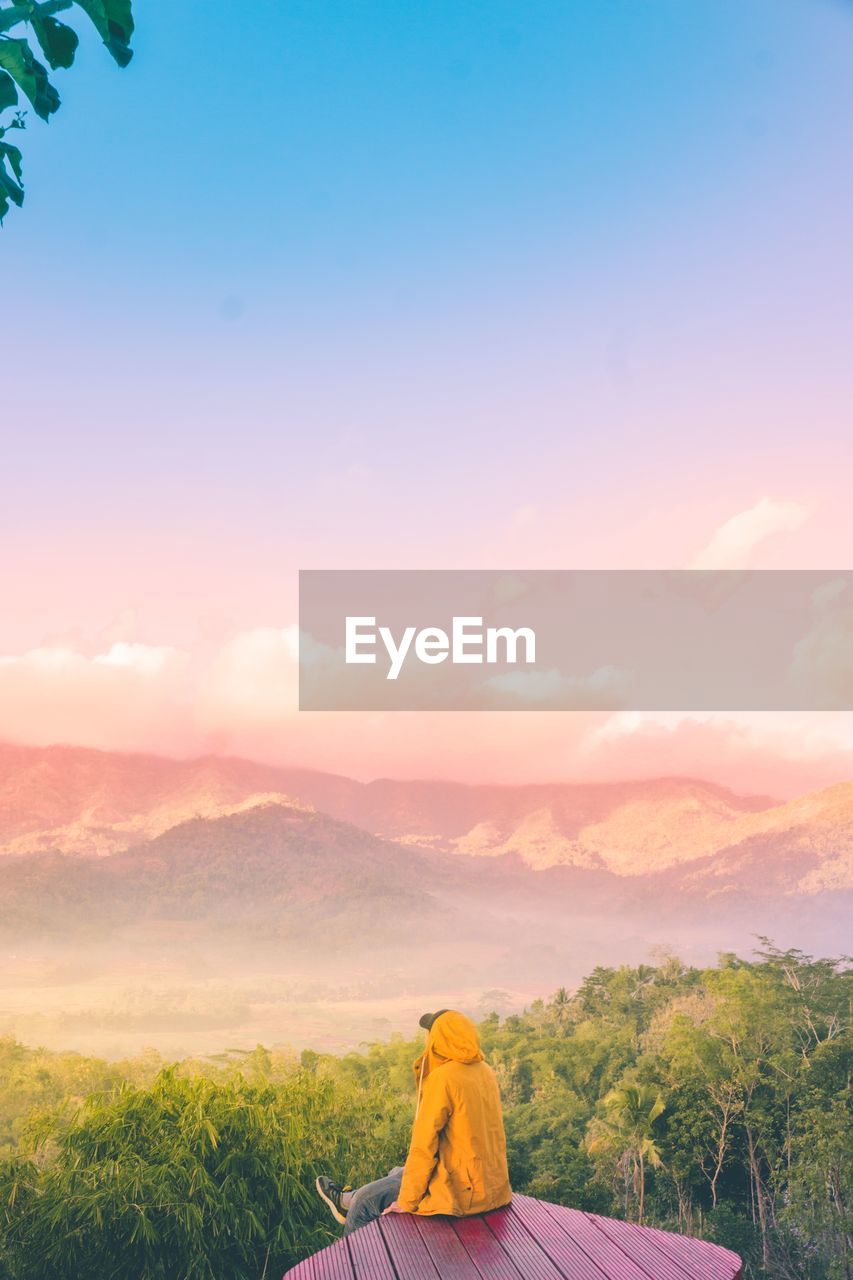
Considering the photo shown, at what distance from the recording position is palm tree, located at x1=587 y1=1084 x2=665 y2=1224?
20.8ft

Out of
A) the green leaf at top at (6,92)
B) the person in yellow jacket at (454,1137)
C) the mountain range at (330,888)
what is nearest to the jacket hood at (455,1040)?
the person in yellow jacket at (454,1137)

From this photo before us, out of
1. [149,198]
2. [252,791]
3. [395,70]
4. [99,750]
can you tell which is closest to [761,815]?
[252,791]

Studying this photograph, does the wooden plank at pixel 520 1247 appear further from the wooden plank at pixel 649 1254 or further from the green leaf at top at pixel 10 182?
the green leaf at top at pixel 10 182

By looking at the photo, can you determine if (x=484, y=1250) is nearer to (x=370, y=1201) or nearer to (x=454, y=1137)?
(x=454, y=1137)

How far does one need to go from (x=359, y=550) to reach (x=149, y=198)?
12.7 feet

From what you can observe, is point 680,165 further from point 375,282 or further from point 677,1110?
point 677,1110

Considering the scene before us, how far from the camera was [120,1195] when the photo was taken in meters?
4.57

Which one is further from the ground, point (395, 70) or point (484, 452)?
point (395, 70)

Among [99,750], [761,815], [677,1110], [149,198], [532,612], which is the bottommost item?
[677,1110]

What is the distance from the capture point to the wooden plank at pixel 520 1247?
219cm

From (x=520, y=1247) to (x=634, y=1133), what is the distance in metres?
4.60

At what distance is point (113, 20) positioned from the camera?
1.19 m

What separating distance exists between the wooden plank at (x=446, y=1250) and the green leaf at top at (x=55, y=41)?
7.59 feet

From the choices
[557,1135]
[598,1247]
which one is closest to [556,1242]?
[598,1247]
